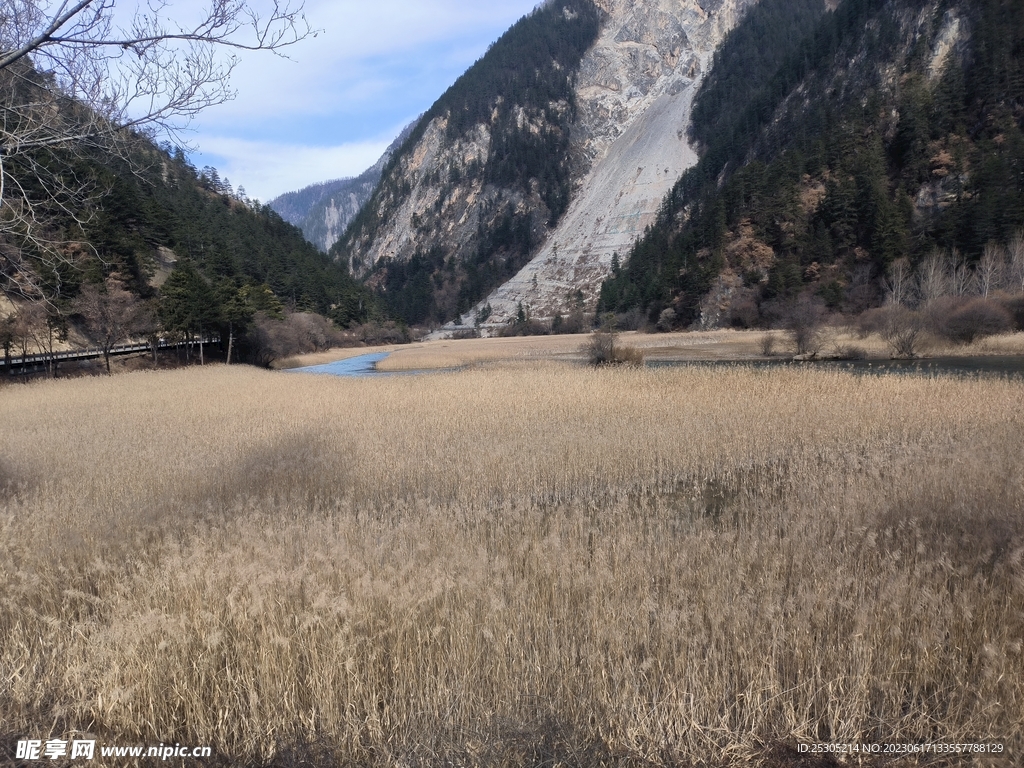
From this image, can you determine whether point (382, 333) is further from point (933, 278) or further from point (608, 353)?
point (933, 278)

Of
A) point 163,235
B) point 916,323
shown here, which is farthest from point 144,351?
point 916,323

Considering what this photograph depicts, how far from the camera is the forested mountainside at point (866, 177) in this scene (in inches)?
2554

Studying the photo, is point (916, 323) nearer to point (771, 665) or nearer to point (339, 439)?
point (339, 439)

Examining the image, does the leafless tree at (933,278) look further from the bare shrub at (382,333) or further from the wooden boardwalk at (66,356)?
the bare shrub at (382,333)

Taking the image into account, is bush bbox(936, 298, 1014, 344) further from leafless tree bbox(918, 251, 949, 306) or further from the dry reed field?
the dry reed field

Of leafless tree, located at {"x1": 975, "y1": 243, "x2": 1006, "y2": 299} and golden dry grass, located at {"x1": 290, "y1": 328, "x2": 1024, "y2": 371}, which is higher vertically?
leafless tree, located at {"x1": 975, "y1": 243, "x2": 1006, "y2": 299}

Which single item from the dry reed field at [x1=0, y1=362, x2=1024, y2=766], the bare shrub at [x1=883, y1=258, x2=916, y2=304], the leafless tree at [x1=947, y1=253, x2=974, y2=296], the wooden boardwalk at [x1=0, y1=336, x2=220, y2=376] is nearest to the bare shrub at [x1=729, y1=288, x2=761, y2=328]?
the bare shrub at [x1=883, y1=258, x2=916, y2=304]

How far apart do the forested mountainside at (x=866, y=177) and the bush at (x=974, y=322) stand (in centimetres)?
2183

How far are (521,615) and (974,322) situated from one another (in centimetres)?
4775

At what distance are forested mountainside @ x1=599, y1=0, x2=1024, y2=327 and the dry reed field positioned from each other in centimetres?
6672

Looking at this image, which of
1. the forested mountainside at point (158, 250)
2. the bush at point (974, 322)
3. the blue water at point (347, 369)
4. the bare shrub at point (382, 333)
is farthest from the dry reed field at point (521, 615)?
the bare shrub at point (382, 333)

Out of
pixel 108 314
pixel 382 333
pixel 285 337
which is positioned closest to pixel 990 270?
pixel 285 337

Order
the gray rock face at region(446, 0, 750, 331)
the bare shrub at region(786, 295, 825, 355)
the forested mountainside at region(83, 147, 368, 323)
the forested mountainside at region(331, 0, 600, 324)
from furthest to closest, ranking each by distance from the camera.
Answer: the forested mountainside at region(331, 0, 600, 324), the gray rock face at region(446, 0, 750, 331), the forested mountainside at region(83, 147, 368, 323), the bare shrub at region(786, 295, 825, 355)

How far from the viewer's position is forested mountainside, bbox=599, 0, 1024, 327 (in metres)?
64.9
